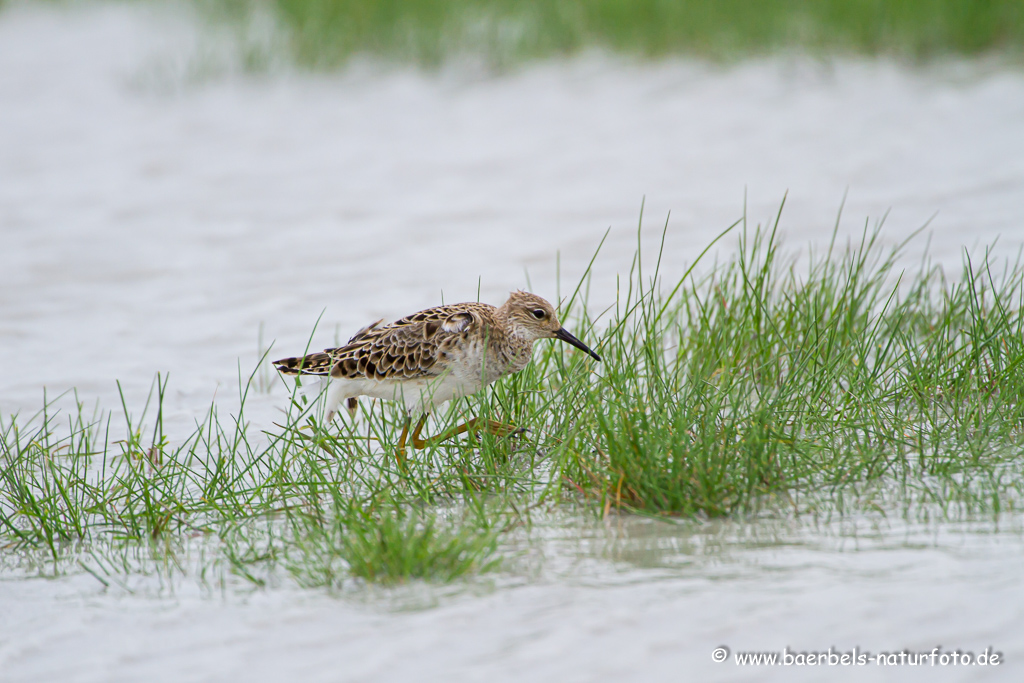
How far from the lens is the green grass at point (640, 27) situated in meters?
12.9

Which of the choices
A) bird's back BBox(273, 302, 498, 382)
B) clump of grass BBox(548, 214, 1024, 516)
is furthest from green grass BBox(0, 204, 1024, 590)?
bird's back BBox(273, 302, 498, 382)

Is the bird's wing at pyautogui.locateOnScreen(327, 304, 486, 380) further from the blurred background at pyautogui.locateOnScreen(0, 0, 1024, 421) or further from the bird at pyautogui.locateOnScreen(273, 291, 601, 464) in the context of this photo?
the blurred background at pyautogui.locateOnScreen(0, 0, 1024, 421)

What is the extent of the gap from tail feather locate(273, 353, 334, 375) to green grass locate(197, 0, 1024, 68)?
31.5 ft

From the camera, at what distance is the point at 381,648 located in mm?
3361

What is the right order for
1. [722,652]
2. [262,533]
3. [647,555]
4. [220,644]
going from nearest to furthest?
[722,652]
[220,644]
[647,555]
[262,533]

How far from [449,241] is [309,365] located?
4342 mm

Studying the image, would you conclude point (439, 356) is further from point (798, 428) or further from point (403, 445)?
point (798, 428)

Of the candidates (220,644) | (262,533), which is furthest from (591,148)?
(220,644)

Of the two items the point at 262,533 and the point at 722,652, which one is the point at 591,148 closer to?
the point at 262,533

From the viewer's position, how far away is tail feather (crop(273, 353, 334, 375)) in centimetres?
523

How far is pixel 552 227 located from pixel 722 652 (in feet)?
22.4

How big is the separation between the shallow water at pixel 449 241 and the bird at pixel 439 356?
0.34m

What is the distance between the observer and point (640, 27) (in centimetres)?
1409

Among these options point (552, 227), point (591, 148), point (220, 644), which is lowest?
point (220, 644)
